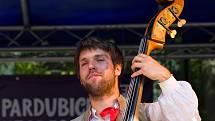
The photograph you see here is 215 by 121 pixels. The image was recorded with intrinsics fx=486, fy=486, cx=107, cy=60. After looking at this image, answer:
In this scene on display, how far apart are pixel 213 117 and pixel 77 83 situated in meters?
2.44

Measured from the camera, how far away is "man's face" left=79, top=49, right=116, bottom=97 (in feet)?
5.77

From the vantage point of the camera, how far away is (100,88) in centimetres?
177

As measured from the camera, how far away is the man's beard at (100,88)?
1763mm

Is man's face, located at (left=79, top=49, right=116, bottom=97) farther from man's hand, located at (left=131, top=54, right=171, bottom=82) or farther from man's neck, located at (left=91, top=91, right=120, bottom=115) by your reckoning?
man's hand, located at (left=131, top=54, right=171, bottom=82)

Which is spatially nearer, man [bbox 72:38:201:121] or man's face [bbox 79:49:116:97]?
man [bbox 72:38:201:121]

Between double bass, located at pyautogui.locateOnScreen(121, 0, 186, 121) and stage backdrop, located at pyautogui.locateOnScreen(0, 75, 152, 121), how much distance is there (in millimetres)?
2974

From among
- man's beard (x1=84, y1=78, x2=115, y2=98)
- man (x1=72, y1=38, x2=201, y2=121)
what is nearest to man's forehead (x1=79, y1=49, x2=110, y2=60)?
man (x1=72, y1=38, x2=201, y2=121)

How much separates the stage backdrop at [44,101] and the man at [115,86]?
9.43 ft

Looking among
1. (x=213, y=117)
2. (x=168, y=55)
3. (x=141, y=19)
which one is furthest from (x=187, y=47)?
(x=213, y=117)

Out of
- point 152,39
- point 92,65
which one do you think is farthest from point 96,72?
point 152,39

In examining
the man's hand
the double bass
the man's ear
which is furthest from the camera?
the man's ear

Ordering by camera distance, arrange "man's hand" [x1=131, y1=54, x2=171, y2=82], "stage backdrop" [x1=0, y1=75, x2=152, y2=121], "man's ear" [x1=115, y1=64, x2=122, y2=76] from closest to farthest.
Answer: "man's hand" [x1=131, y1=54, x2=171, y2=82], "man's ear" [x1=115, y1=64, x2=122, y2=76], "stage backdrop" [x1=0, y1=75, x2=152, y2=121]

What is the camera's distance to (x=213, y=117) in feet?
21.2

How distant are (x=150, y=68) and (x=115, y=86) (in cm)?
25
